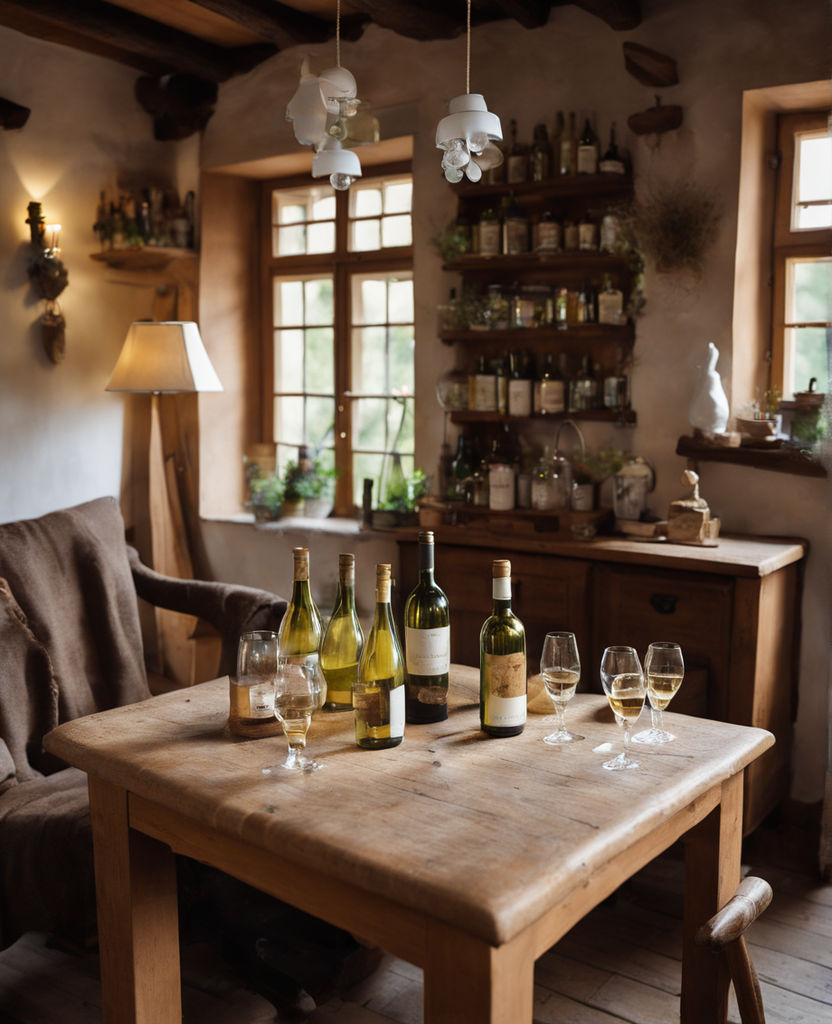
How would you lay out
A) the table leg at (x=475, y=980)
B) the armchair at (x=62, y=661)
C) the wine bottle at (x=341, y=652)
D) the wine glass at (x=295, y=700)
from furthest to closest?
the armchair at (x=62, y=661) < the wine bottle at (x=341, y=652) < the wine glass at (x=295, y=700) < the table leg at (x=475, y=980)

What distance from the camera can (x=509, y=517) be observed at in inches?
134

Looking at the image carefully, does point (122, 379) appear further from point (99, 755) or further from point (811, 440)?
point (811, 440)

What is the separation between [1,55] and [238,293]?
1345 millimetres

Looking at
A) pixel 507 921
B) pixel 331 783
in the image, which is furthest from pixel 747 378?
pixel 507 921

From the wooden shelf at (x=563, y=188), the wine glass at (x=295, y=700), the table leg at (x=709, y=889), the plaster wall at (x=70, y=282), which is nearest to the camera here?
the wine glass at (x=295, y=700)

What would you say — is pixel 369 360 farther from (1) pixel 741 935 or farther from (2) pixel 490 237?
(1) pixel 741 935

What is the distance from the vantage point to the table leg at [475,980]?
4.06ft

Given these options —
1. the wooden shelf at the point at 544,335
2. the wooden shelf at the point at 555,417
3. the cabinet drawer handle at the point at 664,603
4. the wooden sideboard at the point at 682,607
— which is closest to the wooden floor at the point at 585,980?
the wooden sideboard at the point at 682,607

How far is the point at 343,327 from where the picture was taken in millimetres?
4379

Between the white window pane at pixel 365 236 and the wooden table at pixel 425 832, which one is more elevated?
the white window pane at pixel 365 236

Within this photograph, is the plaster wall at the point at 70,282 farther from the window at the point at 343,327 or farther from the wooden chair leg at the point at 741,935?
the wooden chair leg at the point at 741,935

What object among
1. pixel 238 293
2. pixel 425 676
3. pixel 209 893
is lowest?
pixel 209 893

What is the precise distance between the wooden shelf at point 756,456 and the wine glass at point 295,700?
6.45 feet

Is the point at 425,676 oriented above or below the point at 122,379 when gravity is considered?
below
